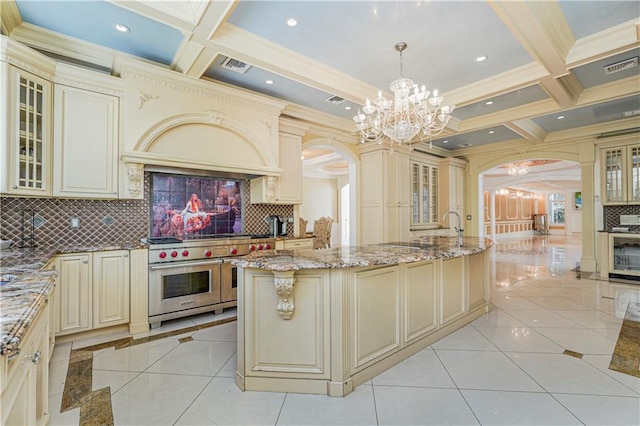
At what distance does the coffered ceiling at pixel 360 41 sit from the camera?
246 cm

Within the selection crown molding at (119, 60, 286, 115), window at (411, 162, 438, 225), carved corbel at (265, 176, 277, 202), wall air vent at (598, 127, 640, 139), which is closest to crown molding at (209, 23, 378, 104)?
crown molding at (119, 60, 286, 115)

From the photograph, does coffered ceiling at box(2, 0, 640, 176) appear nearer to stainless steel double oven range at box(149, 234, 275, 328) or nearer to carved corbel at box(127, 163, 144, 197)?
carved corbel at box(127, 163, 144, 197)

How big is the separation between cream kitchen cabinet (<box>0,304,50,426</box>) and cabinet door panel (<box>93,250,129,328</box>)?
A: 1523 millimetres

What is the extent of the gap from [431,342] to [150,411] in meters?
2.34

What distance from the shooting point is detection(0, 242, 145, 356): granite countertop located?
93cm

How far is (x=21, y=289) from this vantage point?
54.8 inches

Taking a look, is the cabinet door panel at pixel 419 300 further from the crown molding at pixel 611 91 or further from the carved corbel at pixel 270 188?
the crown molding at pixel 611 91

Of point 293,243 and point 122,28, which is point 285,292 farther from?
point 122,28

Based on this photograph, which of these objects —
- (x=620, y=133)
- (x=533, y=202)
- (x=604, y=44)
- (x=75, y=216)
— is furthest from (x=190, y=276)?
(x=533, y=202)

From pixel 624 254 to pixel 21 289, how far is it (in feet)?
26.2

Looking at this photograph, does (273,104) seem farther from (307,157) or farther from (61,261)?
(307,157)

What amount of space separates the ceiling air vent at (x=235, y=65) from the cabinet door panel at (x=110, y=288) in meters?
2.32

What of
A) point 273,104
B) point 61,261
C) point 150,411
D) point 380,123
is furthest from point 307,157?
point 150,411

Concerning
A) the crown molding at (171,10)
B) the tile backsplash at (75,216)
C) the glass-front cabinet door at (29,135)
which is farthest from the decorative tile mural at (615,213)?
the glass-front cabinet door at (29,135)
